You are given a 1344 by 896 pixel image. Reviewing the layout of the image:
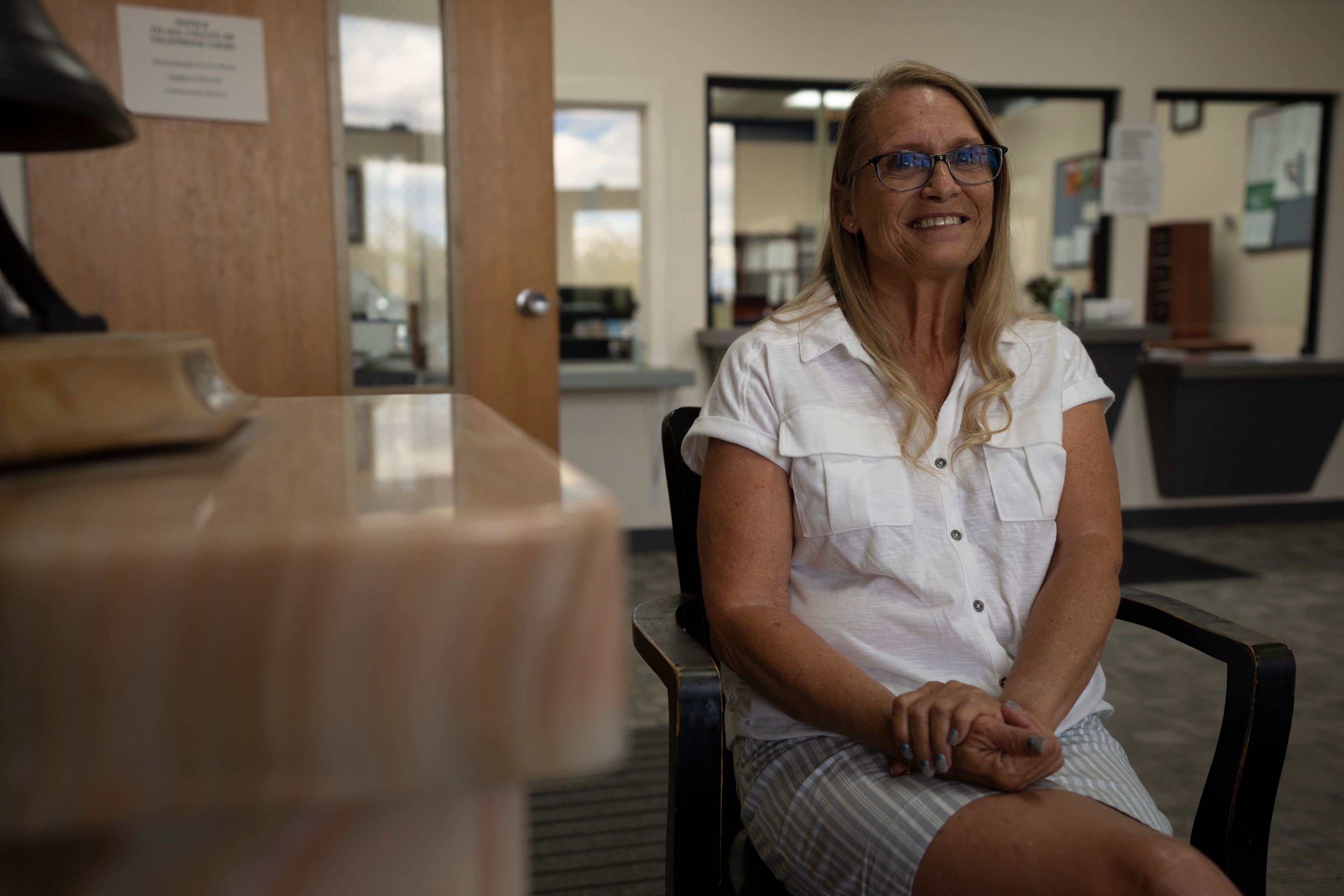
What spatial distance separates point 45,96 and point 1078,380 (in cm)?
127

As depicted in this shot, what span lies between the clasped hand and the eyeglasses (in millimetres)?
739

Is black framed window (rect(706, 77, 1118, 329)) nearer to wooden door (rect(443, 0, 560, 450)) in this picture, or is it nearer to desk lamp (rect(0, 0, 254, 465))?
wooden door (rect(443, 0, 560, 450))

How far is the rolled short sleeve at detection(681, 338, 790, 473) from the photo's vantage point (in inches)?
49.6

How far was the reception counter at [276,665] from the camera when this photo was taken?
267mm

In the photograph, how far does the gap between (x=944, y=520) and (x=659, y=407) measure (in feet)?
11.5

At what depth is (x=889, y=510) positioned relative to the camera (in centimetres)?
123

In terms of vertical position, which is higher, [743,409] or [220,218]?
[220,218]

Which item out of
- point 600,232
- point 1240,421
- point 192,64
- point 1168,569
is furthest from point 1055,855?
point 1240,421

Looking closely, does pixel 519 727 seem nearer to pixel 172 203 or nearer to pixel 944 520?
pixel 944 520

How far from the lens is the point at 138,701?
0.27 m

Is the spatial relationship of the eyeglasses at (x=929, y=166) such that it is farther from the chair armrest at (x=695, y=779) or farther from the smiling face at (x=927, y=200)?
the chair armrest at (x=695, y=779)

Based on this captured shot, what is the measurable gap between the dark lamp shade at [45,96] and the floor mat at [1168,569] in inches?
158

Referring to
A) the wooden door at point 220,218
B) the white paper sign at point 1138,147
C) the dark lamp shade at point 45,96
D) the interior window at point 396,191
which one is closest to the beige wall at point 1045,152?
the white paper sign at point 1138,147

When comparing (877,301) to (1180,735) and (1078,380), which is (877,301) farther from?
(1180,735)
